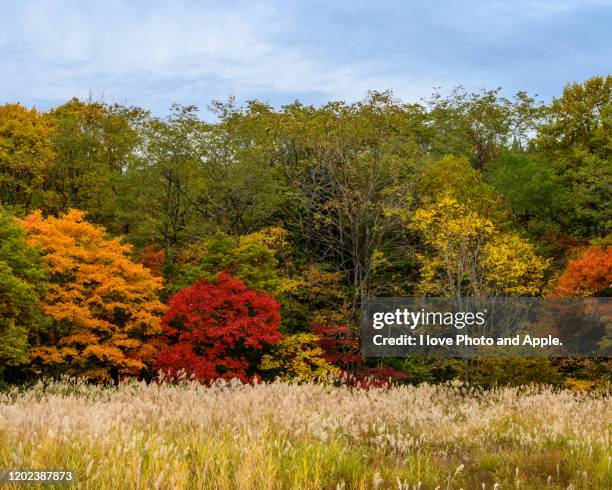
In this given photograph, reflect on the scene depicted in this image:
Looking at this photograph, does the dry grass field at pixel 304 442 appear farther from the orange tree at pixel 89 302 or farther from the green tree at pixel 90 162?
the green tree at pixel 90 162

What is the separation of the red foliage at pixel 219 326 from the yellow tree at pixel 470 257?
24.6 ft

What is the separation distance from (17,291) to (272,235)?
1309 cm

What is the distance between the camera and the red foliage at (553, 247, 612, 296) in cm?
2461

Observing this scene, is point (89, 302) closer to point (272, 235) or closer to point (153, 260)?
point (153, 260)

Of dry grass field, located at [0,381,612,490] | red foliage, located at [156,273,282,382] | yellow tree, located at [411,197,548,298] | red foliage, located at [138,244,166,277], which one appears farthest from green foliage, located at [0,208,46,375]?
yellow tree, located at [411,197,548,298]

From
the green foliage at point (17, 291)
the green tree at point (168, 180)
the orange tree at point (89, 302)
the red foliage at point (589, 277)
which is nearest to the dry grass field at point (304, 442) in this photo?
the green foliage at point (17, 291)

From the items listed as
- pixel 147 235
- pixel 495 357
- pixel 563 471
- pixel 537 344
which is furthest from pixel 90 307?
pixel 563 471

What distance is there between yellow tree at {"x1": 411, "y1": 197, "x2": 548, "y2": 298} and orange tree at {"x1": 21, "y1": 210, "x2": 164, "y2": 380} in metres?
11.5

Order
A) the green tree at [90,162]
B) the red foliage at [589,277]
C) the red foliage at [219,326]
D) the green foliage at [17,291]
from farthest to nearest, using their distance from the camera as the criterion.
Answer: the green tree at [90,162] → the red foliage at [589,277] → the red foliage at [219,326] → the green foliage at [17,291]

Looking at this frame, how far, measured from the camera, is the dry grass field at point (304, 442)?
5480 millimetres

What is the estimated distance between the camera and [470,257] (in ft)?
88.0

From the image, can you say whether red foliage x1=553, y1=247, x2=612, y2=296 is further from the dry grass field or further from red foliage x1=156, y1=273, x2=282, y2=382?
the dry grass field

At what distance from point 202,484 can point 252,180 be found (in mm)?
29462

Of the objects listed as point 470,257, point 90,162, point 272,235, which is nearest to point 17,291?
point 272,235
